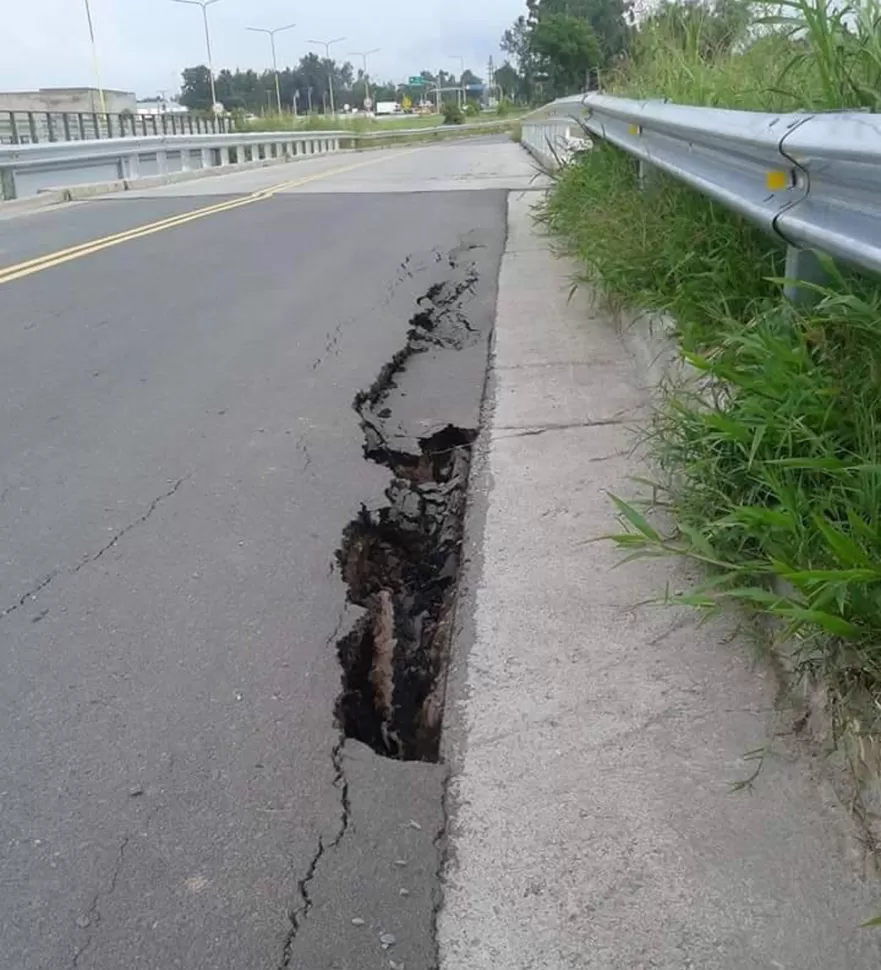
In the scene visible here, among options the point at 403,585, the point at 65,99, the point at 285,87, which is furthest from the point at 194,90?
the point at 403,585

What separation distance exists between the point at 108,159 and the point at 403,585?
19236mm

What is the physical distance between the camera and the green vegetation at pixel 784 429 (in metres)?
2.29

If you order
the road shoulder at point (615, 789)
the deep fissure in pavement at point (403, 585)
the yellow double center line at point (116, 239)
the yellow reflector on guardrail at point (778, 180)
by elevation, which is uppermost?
the yellow reflector on guardrail at point (778, 180)

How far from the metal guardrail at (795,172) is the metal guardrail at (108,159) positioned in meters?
14.5

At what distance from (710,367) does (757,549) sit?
2.09 ft

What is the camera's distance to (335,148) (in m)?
47.3

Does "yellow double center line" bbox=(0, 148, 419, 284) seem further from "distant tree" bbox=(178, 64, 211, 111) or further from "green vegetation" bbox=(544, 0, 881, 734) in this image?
"distant tree" bbox=(178, 64, 211, 111)

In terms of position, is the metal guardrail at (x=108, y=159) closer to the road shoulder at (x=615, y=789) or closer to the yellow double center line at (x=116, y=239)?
the yellow double center line at (x=116, y=239)

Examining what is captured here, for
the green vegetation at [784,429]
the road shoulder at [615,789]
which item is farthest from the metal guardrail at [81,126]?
the road shoulder at [615,789]

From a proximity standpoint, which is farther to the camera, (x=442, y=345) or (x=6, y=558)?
(x=442, y=345)

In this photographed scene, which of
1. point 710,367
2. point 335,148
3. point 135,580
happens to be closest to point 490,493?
point 710,367

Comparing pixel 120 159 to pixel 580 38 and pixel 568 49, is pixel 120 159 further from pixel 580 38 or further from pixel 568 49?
pixel 580 38

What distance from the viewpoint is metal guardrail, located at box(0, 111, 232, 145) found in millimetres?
23438

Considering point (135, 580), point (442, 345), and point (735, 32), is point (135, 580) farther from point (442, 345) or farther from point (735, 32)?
point (735, 32)
